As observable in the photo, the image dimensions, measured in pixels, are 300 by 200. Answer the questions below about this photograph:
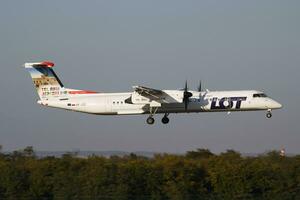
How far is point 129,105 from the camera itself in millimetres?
41250

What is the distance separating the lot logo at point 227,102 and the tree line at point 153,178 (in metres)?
14.6

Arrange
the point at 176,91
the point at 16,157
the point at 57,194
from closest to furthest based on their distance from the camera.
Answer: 1. the point at 57,194
2. the point at 16,157
3. the point at 176,91

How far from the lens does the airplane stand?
39.7m

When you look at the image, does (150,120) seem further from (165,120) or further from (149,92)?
(149,92)

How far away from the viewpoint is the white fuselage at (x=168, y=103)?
39.6 m

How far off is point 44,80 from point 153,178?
2199 cm

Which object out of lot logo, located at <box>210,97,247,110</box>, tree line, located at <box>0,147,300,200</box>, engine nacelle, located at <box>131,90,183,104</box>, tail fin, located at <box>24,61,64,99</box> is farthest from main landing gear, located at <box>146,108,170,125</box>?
tree line, located at <box>0,147,300,200</box>

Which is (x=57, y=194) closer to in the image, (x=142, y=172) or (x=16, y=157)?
(x=142, y=172)

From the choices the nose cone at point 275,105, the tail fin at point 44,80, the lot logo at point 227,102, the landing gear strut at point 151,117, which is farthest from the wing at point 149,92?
the nose cone at point 275,105

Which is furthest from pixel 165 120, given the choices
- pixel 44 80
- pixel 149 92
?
pixel 44 80

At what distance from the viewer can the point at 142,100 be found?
40719 millimetres

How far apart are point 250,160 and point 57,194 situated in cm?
873

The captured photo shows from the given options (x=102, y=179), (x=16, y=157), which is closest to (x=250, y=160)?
(x=102, y=179)

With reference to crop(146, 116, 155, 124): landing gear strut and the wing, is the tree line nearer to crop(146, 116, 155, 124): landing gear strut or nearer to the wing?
the wing
